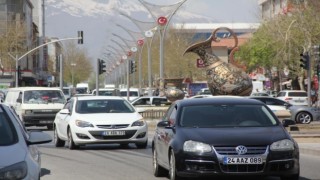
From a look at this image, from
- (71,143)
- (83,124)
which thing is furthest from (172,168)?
(71,143)

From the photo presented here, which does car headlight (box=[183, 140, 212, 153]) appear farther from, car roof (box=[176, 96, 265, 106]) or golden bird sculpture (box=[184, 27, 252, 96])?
golden bird sculpture (box=[184, 27, 252, 96])

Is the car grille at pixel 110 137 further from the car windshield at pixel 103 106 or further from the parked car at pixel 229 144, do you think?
the parked car at pixel 229 144

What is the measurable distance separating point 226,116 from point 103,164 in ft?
15.9

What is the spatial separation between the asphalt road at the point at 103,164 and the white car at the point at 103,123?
316 mm

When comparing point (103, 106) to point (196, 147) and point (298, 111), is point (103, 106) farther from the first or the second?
point (298, 111)

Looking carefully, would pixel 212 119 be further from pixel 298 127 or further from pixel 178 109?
pixel 298 127

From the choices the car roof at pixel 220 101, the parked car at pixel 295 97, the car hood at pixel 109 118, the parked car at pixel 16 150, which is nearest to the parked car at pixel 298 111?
the parked car at pixel 295 97

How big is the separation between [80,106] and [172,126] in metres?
9.39

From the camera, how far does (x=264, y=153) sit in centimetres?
1219

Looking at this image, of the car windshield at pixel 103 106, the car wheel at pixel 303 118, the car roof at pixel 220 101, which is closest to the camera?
the car roof at pixel 220 101

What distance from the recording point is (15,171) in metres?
7.98

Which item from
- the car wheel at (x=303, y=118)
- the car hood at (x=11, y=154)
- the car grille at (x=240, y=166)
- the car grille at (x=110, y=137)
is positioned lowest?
the car wheel at (x=303, y=118)

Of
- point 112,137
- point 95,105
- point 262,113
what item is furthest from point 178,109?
point 95,105

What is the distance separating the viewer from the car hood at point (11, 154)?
26.3 feet
